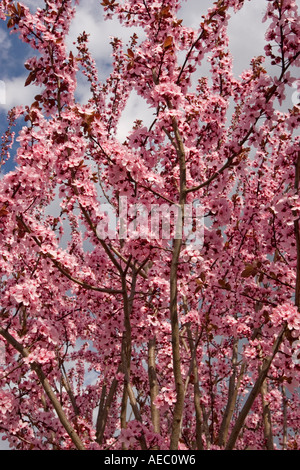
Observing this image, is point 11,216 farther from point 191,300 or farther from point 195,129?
point 191,300

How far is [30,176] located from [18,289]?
159 centimetres

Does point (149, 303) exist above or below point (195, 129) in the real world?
below

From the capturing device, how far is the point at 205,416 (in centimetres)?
777

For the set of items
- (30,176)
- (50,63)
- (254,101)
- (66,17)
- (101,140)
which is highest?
(66,17)

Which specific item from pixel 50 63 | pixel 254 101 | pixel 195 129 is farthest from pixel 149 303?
pixel 50 63

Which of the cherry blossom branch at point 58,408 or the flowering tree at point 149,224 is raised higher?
the flowering tree at point 149,224

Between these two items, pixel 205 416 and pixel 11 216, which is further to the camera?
pixel 205 416

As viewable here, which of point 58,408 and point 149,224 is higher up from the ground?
point 149,224

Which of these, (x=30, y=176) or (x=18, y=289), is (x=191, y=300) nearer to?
(x=18, y=289)

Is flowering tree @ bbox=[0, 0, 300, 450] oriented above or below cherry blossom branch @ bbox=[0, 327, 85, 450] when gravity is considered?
above

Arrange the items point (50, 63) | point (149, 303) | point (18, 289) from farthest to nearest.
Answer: point (149, 303)
point (50, 63)
point (18, 289)

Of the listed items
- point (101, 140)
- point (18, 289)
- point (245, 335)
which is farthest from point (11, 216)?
point (245, 335)
